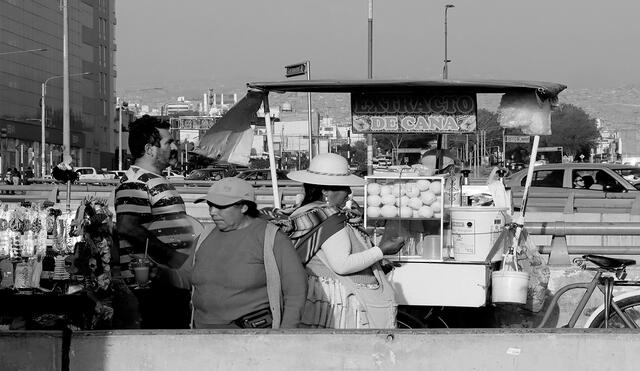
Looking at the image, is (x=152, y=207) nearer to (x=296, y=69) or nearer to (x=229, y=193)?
(x=229, y=193)

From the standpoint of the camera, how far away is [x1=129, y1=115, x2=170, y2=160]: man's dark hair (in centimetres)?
650

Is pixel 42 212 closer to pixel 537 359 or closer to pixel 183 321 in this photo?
pixel 183 321

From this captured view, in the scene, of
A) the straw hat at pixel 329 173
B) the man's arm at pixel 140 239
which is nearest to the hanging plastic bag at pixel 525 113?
the straw hat at pixel 329 173

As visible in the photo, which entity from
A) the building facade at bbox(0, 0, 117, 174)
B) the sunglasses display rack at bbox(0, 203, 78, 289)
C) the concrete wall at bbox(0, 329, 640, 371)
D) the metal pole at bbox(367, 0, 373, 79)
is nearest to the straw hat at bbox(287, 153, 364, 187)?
the concrete wall at bbox(0, 329, 640, 371)

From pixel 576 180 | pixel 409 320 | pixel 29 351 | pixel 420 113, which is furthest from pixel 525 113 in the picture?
pixel 576 180

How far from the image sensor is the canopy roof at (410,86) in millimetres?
8703

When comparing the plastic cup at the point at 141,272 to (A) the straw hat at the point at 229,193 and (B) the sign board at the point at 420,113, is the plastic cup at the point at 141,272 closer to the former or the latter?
(A) the straw hat at the point at 229,193

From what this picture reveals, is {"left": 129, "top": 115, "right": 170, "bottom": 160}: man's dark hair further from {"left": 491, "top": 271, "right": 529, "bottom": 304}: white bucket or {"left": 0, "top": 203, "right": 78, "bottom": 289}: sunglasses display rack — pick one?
{"left": 491, "top": 271, "right": 529, "bottom": 304}: white bucket

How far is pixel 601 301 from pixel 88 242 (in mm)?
3735

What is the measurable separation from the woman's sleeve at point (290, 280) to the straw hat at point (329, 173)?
2.87ft

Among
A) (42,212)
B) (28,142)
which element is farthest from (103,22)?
(42,212)

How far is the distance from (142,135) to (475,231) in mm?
3218

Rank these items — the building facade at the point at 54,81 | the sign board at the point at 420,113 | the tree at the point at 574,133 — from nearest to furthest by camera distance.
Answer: the sign board at the point at 420,113 → the building facade at the point at 54,81 → the tree at the point at 574,133

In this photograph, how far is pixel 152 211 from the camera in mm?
6367
